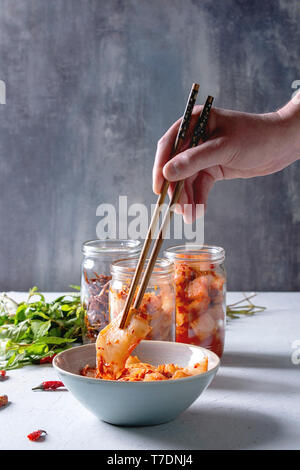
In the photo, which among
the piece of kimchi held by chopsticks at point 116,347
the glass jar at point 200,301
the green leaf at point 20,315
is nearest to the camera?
the piece of kimchi held by chopsticks at point 116,347

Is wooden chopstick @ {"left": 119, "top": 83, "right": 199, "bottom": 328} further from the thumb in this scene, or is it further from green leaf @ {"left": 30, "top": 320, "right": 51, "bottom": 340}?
green leaf @ {"left": 30, "top": 320, "right": 51, "bottom": 340}

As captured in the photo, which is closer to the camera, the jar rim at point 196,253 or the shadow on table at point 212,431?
the shadow on table at point 212,431

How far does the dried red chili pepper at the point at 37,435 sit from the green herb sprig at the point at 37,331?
33cm

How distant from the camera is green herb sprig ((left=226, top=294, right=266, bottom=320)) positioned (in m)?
1.53

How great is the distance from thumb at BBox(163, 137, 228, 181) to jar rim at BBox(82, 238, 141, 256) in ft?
0.94

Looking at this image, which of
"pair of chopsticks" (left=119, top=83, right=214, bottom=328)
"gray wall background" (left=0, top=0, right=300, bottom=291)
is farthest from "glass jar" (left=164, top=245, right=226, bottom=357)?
"gray wall background" (left=0, top=0, right=300, bottom=291)

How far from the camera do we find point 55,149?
2443 millimetres

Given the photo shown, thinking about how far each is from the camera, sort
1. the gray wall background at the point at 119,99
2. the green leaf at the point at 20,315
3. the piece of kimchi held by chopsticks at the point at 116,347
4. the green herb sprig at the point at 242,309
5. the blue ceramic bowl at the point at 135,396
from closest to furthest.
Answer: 1. the blue ceramic bowl at the point at 135,396
2. the piece of kimchi held by chopsticks at the point at 116,347
3. the green leaf at the point at 20,315
4. the green herb sprig at the point at 242,309
5. the gray wall background at the point at 119,99

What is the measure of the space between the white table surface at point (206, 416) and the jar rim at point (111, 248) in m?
0.27

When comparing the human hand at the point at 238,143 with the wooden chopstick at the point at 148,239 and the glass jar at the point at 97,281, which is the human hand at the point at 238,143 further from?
the glass jar at the point at 97,281

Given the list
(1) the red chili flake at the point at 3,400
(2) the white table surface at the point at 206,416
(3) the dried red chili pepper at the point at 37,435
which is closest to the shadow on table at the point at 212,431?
(2) the white table surface at the point at 206,416

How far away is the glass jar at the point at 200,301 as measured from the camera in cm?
108

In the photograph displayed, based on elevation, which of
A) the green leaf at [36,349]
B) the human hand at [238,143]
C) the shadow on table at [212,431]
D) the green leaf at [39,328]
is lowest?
the shadow on table at [212,431]

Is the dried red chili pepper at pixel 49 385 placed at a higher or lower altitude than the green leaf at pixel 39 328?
lower
